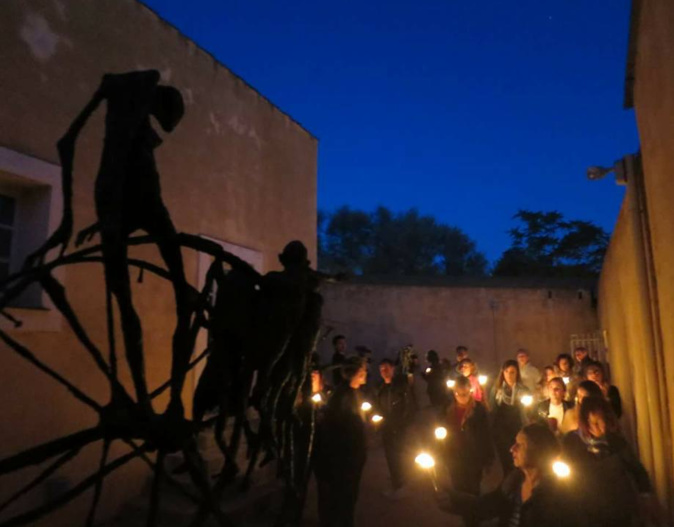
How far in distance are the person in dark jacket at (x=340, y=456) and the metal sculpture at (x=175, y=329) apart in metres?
2.49

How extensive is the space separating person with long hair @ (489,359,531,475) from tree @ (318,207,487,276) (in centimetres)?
3077

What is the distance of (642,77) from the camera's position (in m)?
4.82

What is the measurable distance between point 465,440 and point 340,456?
169 centimetres

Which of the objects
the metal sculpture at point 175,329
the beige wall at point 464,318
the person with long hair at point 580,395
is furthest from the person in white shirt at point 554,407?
the beige wall at point 464,318

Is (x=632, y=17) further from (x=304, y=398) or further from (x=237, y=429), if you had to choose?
(x=237, y=429)

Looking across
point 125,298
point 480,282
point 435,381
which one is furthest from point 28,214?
point 480,282

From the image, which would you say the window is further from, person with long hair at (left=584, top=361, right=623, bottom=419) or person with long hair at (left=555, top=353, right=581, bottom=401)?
person with long hair at (left=555, top=353, right=581, bottom=401)

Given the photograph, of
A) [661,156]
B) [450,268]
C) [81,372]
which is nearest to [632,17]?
[661,156]

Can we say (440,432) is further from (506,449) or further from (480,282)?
(480,282)

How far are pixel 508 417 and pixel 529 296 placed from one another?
8584 mm

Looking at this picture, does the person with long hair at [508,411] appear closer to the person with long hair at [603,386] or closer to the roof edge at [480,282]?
the person with long hair at [603,386]

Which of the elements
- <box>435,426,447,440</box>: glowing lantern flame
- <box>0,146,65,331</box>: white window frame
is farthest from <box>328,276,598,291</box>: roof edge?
<box>0,146,65,331</box>: white window frame

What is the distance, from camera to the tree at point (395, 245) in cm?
3869

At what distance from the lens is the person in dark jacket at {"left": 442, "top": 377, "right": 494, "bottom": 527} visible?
5.16 m
